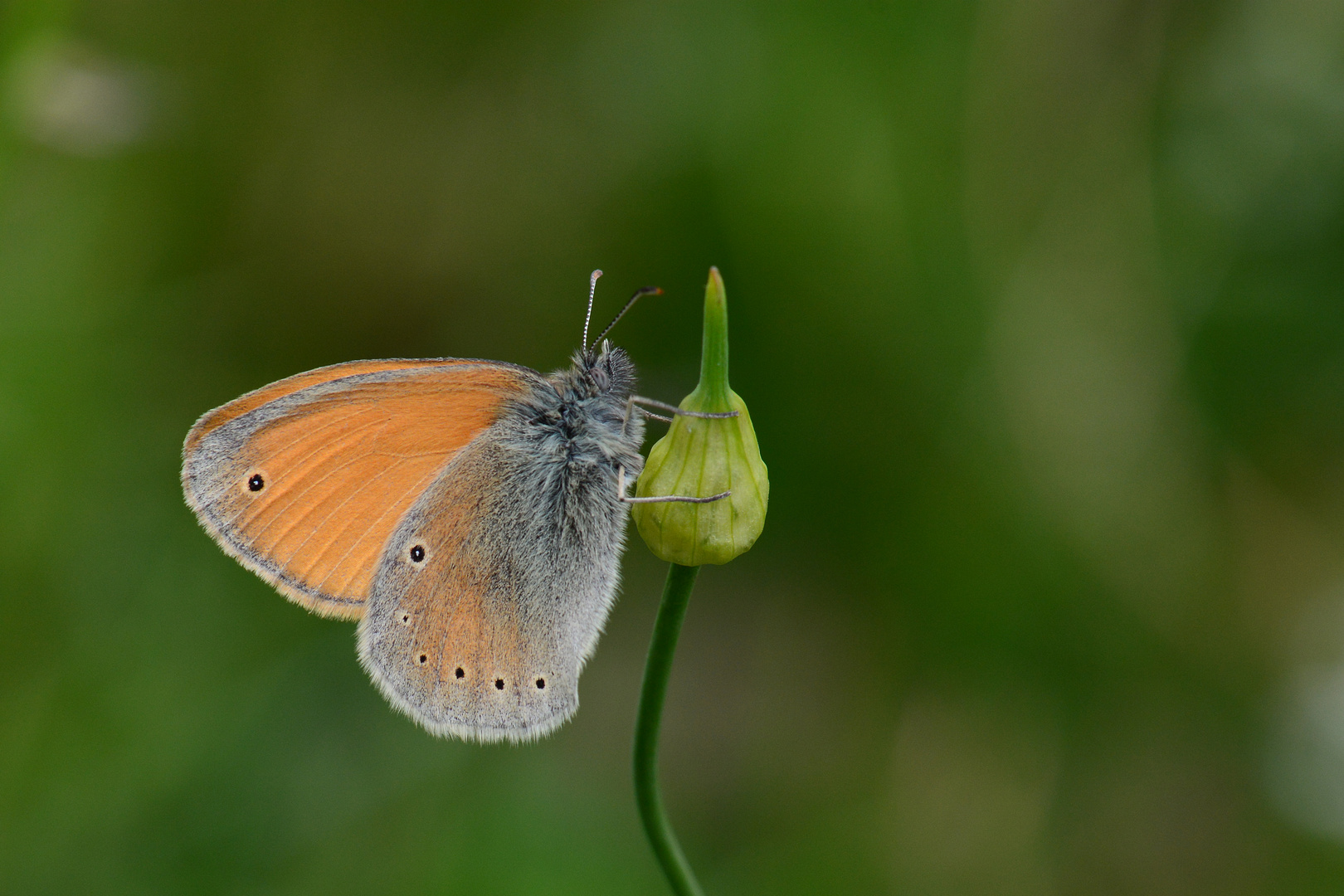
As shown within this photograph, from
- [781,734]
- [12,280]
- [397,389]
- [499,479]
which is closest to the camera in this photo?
[397,389]

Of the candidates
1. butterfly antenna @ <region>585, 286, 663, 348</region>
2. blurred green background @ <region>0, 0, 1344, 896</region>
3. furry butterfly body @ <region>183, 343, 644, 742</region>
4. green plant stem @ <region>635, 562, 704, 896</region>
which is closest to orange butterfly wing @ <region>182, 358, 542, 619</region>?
furry butterfly body @ <region>183, 343, 644, 742</region>

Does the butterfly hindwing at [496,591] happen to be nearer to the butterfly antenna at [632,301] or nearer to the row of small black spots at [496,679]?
the row of small black spots at [496,679]

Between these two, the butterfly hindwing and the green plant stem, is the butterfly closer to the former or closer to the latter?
the butterfly hindwing

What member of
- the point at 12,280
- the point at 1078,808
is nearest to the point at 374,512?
the point at 12,280

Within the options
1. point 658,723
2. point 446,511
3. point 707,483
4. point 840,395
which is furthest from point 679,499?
point 840,395

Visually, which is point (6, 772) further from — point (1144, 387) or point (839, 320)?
point (1144, 387)

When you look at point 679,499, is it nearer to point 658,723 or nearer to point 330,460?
point 658,723

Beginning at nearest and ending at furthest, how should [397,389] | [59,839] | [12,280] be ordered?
[397,389] < [59,839] < [12,280]

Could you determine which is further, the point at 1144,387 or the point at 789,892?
the point at 1144,387
